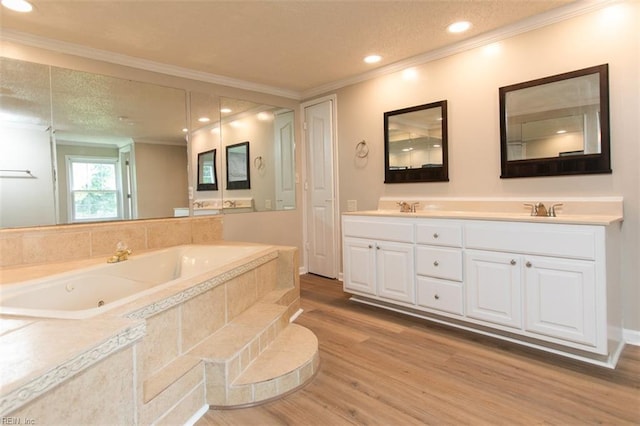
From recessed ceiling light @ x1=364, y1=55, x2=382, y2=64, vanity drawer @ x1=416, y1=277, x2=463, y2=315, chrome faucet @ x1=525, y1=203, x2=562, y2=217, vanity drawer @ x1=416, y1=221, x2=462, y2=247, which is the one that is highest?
recessed ceiling light @ x1=364, y1=55, x2=382, y2=64

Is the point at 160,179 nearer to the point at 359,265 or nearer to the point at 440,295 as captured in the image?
the point at 359,265

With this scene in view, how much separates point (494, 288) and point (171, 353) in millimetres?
2011

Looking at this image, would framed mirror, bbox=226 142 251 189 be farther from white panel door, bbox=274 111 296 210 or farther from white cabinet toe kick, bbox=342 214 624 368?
white cabinet toe kick, bbox=342 214 624 368

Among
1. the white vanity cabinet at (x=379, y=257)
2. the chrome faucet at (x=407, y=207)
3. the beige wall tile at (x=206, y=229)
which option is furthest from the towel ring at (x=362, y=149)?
the beige wall tile at (x=206, y=229)

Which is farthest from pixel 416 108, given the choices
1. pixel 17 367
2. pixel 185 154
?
pixel 17 367

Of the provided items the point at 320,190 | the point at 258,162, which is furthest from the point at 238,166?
the point at 320,190

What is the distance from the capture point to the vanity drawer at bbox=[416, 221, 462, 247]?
254 cm

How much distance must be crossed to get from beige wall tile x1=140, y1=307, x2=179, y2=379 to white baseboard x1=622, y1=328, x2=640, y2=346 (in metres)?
2.78

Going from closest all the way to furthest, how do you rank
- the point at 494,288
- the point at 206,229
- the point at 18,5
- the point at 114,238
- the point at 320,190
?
1. the point at 18,5
2. the point at 494,288
3. the point at 114,238
4. the point at 206,229
5. the point at 320,190

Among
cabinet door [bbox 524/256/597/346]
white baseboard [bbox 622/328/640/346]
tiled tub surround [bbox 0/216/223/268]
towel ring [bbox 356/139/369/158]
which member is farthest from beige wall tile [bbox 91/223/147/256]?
white baseboard [bbox 622/328/640/346]

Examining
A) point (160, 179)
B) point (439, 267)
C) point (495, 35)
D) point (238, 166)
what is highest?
point (495, 35)

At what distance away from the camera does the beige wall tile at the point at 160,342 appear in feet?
5.08

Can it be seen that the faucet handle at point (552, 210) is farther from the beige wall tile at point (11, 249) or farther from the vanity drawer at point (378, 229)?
the beige wall tile at point (11, 249)

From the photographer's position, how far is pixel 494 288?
2.34m
